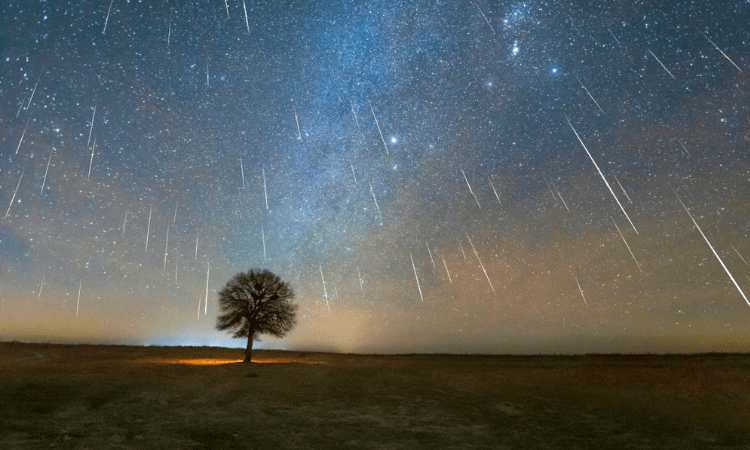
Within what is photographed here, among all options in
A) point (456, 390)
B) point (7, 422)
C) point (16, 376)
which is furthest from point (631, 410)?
point (16, 376)

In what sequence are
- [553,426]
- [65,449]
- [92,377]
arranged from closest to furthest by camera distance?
[65,449]
[553,426]
[92,377]

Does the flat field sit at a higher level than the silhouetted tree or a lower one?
lower

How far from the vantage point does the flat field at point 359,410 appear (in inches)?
502

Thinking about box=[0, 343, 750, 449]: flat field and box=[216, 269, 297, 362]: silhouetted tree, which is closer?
box=[0, 343, 750, 449]: flat field

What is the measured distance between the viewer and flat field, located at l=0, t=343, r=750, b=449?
1276 centimetres

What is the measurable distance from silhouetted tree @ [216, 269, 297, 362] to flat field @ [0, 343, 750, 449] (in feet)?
28.5

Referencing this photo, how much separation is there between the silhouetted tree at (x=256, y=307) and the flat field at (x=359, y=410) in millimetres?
8673

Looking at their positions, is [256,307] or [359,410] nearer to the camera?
[359,410]

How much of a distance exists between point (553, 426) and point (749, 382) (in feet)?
59.9

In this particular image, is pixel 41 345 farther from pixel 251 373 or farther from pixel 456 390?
pixel 456 390

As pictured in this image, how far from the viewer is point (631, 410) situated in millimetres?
18656

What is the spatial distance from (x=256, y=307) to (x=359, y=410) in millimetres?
20873

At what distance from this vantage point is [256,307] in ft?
116

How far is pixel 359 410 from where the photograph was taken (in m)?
17.2
